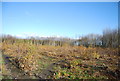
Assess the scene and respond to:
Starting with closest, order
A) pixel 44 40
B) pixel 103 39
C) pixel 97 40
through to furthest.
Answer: pixel 103 39
pixel 97 40
pixel 44 40

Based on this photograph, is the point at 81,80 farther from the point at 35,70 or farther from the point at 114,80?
the point at 35,70

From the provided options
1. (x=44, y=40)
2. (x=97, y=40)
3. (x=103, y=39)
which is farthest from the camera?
(x=44, y=40)

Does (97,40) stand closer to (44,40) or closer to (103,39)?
(103,39)

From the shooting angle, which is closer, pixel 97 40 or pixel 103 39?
pixel 103 39

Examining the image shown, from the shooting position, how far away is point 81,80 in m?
1.77

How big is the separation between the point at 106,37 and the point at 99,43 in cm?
46

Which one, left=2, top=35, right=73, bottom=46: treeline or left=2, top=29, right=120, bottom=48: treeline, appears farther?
left=2, top=35, right=73, bottom=46: treeline

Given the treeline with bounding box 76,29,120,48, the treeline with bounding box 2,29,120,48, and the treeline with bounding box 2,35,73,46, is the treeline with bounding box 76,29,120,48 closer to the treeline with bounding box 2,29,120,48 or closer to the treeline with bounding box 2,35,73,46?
the treeline with bounding box 2,29,120,48

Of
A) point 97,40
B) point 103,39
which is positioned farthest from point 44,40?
point 103,39

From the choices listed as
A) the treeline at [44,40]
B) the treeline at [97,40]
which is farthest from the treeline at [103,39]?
the treeline at [44,40]

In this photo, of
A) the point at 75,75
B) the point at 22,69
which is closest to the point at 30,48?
the point at 22,69

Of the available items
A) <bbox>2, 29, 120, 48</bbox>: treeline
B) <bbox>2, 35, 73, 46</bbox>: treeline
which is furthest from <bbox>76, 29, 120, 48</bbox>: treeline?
<bbox>2, 35, 73, 46</bbox>: treeline

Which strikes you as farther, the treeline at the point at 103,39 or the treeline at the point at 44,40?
the treeline at the point at 44,40

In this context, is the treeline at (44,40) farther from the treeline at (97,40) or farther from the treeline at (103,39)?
the treeline at (103,39)
